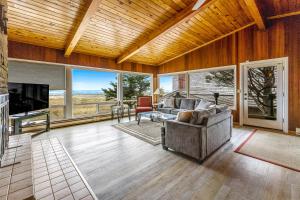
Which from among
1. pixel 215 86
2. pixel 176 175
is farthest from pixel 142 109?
pixel 176 175

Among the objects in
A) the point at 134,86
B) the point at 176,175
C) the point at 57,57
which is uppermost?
the point at 57,57

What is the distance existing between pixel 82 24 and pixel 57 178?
3.18 metres

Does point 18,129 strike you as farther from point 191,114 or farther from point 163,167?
point 191,114

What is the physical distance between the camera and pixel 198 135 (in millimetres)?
2297

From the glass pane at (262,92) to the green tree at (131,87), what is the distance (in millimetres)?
4640

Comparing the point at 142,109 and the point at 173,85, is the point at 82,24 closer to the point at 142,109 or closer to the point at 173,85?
the point at 142,109

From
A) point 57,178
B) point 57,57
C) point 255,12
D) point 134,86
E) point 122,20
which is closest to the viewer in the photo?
point 57,178

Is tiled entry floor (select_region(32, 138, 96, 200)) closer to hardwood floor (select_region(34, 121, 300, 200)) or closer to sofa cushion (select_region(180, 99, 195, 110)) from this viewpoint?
hardwood floor (select_region(34, 121, 300, 200))

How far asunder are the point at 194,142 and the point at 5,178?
7.45 feet

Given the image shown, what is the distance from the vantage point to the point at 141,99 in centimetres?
615

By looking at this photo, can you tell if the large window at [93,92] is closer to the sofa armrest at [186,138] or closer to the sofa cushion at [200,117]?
the sofa armrest at [186,138]

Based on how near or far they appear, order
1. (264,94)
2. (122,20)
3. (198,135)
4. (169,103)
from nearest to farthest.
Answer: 1. (198,135)
2. (122,20)
3. (264,94)
4. (169,103)

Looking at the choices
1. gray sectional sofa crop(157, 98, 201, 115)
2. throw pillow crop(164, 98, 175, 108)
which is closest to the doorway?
gray sectional sofa crop(157, 98, 201, 115)

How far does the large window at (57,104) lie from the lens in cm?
473
